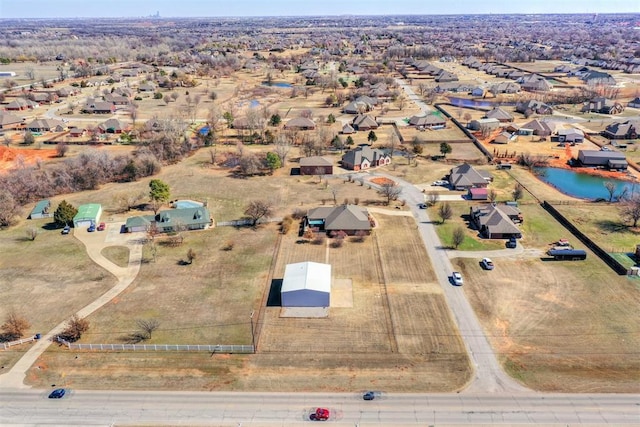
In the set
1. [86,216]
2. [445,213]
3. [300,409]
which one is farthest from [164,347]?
[445,213]

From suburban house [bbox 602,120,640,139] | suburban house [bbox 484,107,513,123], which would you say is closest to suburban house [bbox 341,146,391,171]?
suburban house [bbox 484,107,513,123]

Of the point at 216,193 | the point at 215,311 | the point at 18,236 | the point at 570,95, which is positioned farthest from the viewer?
the point at 570,95

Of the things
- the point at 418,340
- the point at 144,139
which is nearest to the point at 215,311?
the point at 418,340

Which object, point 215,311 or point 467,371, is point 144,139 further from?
point 467,371

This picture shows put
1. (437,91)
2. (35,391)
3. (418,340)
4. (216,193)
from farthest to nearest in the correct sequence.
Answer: (437,91) → (216,193) → (418,340) → (35,391)

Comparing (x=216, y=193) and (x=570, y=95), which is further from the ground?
(x=570, y=95)

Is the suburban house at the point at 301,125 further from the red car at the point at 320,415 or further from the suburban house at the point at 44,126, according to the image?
the red car at the point at 320,415

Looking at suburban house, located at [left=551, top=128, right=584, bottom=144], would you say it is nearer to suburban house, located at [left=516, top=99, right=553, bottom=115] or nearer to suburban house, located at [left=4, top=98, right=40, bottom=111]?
suburban house, located at [left=516, top=99, right=553, bottom=115]
